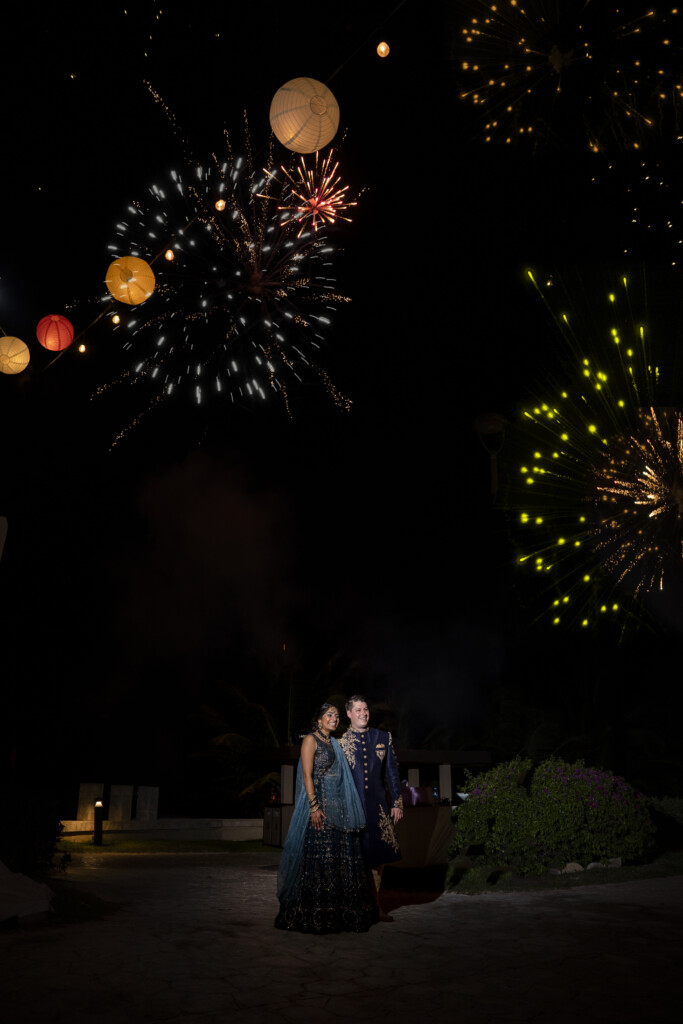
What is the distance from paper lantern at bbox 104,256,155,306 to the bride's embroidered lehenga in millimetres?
4613

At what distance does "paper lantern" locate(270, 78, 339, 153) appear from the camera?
6.45 metres

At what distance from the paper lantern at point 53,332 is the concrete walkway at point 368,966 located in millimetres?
5830

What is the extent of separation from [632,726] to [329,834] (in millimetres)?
20850

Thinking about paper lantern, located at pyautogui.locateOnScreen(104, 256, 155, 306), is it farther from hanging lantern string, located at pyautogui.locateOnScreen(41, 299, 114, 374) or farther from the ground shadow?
the ground shadow

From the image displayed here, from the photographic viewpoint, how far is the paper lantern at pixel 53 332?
29.0 ft

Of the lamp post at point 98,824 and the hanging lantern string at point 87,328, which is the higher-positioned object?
the hanging lantern string at point 87,328

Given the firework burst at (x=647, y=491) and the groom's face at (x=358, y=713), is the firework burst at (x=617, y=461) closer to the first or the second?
the firework burst at (x=647, y=491)

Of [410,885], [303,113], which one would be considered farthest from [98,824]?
[303,113]

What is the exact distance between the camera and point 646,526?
13430 millimetres

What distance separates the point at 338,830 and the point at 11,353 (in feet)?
20.4

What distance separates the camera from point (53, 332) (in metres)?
8.84

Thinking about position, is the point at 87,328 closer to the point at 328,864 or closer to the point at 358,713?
the point at 358,713

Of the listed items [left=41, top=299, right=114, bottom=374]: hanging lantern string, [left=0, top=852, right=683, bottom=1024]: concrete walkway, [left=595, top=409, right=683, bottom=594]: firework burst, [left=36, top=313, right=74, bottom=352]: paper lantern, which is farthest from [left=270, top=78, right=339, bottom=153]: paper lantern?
[left=595, top=409, right=683, bottom=594]: firework burst

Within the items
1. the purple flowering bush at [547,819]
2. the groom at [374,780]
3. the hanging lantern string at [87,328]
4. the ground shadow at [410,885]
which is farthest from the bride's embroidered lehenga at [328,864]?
the hanging lantern string at [87,328]
